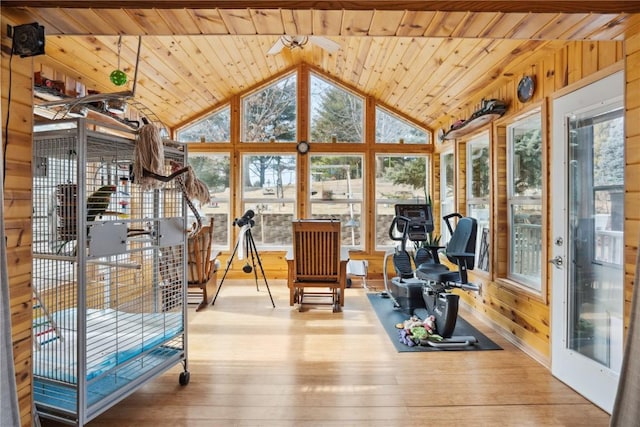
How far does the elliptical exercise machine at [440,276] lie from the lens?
123 inches

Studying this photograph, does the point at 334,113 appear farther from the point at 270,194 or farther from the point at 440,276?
the point at 440,276

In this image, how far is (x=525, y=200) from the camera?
3.23 meters

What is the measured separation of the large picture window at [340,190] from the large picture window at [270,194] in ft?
1.23

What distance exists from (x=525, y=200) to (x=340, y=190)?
2970 mm

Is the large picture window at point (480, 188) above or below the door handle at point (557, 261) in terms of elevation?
above

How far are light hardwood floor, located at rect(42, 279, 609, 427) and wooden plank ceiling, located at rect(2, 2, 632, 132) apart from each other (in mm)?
2133

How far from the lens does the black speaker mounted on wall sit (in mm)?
1560

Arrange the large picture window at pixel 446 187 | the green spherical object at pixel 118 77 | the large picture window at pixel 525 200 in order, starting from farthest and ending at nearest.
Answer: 1. the large picture window at pixel 446 187
2. the large picture window at pixel 525 200
3. the green spherical object at pixel 118 77

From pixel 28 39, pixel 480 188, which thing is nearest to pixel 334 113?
pixel 480 188

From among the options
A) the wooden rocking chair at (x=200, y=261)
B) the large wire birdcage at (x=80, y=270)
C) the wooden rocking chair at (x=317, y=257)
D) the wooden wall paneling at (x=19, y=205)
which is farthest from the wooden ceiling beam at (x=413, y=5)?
the wooden rocking chair at (x=200, y=261)

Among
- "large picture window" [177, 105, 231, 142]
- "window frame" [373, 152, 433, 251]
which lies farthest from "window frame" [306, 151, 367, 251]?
"large picture window" [177, 105, 231, 142]

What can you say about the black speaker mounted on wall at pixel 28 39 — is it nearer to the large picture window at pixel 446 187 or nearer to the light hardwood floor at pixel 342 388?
the light hardwood floor at pixel 342 388

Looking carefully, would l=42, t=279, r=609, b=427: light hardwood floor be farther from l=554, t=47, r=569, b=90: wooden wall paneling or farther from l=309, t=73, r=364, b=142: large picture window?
l=309, t=73, r=364, b=142: large picture window

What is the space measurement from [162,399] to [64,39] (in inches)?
120
